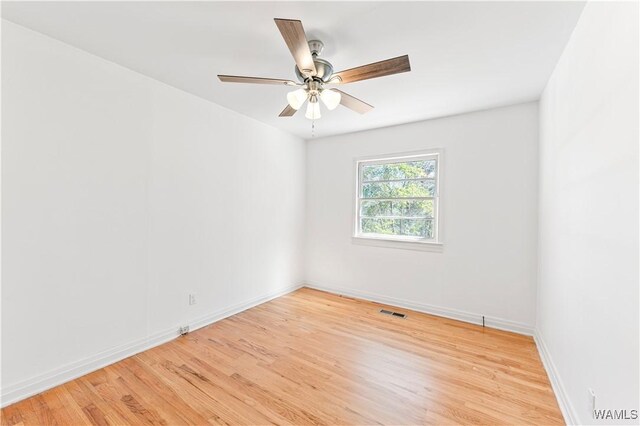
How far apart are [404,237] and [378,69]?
2.58 meters

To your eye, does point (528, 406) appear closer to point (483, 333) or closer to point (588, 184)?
point (483, 333)

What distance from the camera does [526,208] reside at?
2893 millimetres

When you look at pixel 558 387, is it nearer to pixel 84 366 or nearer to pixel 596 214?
pixel 596 214

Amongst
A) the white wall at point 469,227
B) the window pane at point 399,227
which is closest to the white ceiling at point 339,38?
the white wall at point 469,227

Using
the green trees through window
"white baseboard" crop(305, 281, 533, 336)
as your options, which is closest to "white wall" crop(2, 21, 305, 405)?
"white baseboard" crop(305, 281, 533, 336)

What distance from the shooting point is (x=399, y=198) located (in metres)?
3.81

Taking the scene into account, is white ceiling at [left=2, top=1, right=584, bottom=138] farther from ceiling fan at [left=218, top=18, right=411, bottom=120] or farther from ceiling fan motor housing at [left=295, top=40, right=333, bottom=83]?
ceiling fan at [left=218, top=18, right=411, bottom=120]

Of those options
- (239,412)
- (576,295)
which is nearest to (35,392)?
(239,412)

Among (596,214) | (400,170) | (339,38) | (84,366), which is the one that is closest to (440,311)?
(400,170)

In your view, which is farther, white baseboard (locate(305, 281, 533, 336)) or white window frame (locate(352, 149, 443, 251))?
white window frame (locate(352, 149, 443, 251))

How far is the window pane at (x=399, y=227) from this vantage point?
3607 mm

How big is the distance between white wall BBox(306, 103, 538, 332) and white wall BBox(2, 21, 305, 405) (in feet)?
5.60

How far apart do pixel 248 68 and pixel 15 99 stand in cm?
158

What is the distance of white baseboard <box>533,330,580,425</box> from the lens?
162 cm
